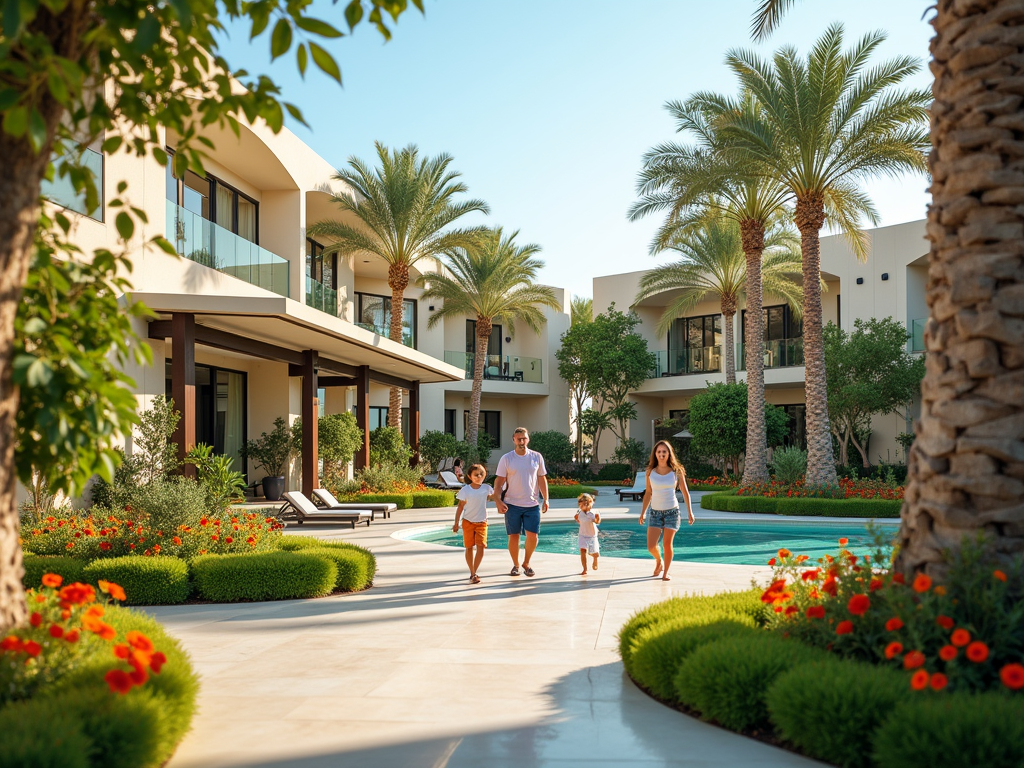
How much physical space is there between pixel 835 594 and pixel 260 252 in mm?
16050

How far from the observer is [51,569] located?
8758mm

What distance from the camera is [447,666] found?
233 inches

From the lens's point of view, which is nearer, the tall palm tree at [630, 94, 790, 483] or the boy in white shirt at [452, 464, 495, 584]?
the boy in white shirt at [452, 464, 495, 584]

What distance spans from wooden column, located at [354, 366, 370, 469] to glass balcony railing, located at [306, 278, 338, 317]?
1903 millimetres

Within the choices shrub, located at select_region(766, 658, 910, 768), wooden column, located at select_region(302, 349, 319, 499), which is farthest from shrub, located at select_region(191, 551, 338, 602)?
wooden column, located at select_region(302, 349, 319, 499)

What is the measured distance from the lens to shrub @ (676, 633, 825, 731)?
14.6 feet

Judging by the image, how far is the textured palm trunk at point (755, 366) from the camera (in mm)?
22672

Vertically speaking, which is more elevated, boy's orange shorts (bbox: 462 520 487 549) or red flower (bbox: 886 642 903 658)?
red flower (bbox: 886 642 903 658)

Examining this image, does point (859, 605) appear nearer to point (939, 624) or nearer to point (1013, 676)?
point (939, 624)

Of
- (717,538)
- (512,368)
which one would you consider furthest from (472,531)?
(512,368)

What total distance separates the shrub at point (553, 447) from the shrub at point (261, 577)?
86.1ft

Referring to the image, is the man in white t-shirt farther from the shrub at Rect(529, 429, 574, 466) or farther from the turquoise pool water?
the shrub at Rect(529, 429, 574, 466)

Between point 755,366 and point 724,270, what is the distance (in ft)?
31.4

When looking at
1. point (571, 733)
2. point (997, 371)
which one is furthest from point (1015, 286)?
point (571, 733)
